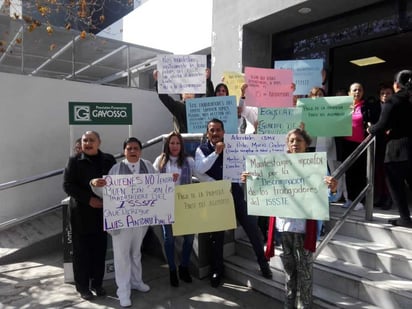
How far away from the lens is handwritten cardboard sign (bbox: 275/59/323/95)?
5.07 meters

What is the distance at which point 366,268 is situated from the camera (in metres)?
3.62

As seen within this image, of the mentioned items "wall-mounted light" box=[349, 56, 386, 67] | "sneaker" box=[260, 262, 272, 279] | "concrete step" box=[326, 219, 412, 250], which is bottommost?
"sneaker" box=[260, 262, 272, 279]

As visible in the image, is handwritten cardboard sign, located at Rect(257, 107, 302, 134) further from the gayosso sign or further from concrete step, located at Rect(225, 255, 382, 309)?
the gayosso sign

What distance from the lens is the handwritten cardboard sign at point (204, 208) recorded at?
3584mm

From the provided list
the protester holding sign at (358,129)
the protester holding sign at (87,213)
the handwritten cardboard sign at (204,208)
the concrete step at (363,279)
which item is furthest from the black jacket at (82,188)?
the protester holding sign at (358,129)

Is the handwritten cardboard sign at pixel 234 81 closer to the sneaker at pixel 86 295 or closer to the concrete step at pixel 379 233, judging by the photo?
the concrete step at pixel 379 233

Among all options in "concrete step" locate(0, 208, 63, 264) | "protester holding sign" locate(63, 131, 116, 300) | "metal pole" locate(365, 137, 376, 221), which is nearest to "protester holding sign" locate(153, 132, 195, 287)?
"protester holding sign" locate(63, 131, 116, 300)

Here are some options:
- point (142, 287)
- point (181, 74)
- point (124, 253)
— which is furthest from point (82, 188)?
point (181, 74)

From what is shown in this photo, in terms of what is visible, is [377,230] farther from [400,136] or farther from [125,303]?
[125,303]

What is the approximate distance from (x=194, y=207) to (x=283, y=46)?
5.06 meters

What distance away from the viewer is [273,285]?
3.75m

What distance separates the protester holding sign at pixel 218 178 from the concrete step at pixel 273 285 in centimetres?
12

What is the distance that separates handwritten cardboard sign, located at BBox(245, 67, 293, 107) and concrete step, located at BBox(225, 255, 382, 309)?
2081 mm

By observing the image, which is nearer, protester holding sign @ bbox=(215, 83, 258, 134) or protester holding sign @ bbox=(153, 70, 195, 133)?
protester holding sign @ bbox=(215, 83, 258, 134)
